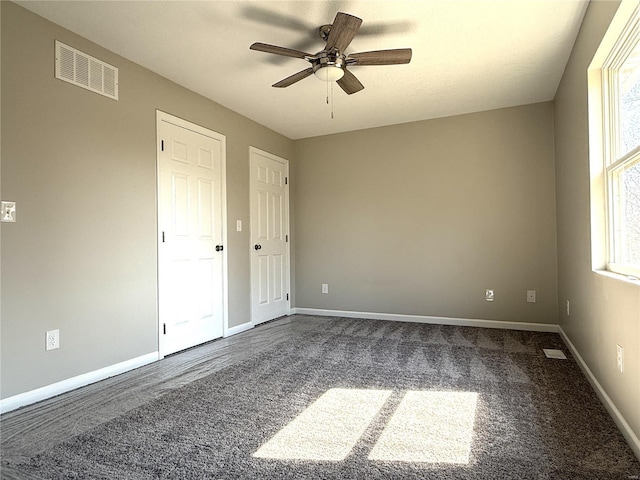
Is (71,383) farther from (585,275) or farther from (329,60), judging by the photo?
(585,275)

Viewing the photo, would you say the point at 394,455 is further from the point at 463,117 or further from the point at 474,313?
the point at 463,117

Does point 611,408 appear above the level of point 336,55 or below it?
below

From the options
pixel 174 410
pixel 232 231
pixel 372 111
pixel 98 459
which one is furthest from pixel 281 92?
pixel 98 459

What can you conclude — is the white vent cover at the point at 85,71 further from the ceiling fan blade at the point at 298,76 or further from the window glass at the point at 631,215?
the window glass at the point at 631,215

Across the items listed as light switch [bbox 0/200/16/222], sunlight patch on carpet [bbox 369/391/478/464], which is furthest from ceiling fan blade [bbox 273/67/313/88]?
sunlight patch on carpet [bbox 369/391/478/464]

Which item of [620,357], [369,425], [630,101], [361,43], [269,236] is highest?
[361,43]

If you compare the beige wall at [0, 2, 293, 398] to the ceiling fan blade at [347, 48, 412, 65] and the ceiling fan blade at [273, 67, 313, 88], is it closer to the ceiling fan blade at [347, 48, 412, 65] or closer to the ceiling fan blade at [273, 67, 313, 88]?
the ceiling fan blade at [273, 67, 313, 88]

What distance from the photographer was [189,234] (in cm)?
350

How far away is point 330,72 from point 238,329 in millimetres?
2780

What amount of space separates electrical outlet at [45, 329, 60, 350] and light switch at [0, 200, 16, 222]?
739 mm

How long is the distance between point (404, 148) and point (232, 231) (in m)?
2.27

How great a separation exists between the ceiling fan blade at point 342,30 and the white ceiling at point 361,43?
215 millimetres

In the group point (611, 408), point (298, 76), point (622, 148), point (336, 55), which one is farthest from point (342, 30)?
point (611, 408)

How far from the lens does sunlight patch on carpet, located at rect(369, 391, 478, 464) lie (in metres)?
1.68
